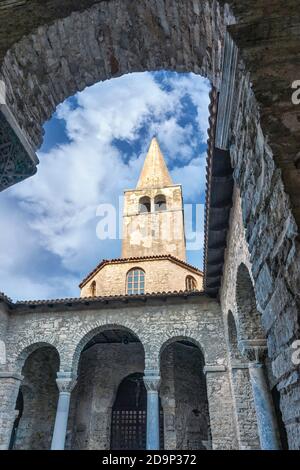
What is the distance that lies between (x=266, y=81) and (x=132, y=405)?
43.9 ft

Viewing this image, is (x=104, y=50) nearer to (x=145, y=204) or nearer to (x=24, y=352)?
(x=24, y=352)

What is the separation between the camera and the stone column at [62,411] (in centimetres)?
994

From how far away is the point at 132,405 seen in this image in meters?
13.2

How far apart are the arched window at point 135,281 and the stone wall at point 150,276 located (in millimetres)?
175

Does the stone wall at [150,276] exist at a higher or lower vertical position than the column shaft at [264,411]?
higher

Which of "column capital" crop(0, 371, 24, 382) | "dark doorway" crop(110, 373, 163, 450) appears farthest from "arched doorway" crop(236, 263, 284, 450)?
"column capital" crop(0, 371, 24, 382)

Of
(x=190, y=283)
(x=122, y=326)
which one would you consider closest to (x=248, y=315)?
(x=122, y=326)

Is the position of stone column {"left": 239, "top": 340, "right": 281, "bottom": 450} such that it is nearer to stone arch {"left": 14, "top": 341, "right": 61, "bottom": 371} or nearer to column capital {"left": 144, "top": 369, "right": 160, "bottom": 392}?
column capital {"left": 144, "top": 369, "right": 160, "bottom": 392}

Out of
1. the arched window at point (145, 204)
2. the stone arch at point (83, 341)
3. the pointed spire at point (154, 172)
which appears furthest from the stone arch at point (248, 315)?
the pointed spire at point (154, 172)

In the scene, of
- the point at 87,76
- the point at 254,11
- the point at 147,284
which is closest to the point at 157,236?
the point at 147,284

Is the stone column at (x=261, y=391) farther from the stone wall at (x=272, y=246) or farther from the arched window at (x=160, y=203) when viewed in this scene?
the arched window at (x=160, y=203)

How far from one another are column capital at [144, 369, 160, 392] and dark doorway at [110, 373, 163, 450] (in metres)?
3.08

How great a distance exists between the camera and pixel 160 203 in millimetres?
23297

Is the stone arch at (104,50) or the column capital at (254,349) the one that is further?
the column capital at (254,349)
